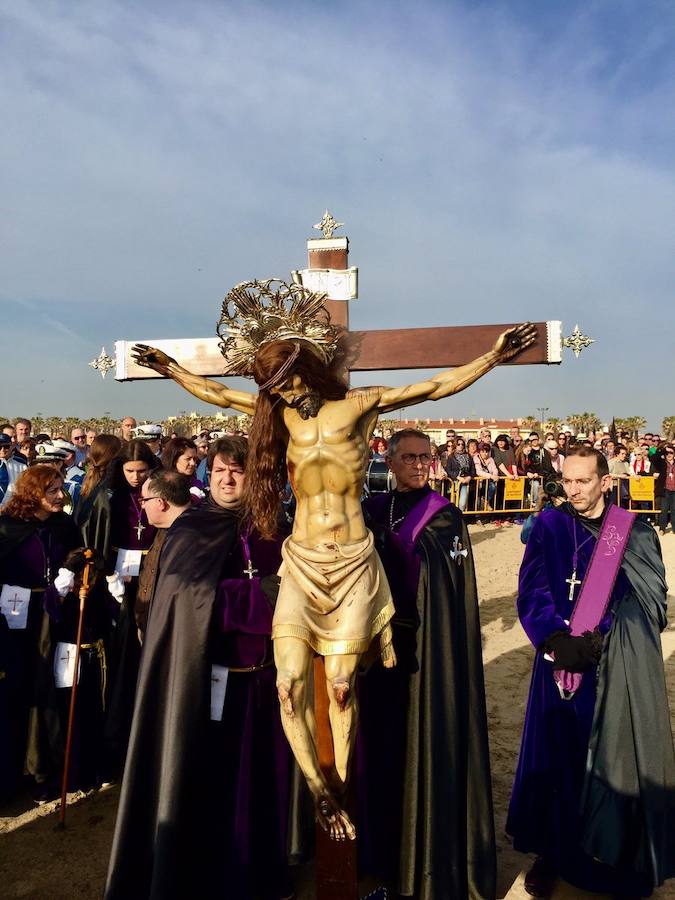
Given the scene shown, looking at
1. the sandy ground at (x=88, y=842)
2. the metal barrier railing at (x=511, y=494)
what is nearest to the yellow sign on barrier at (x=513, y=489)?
the metal barrier railing at (x=511, y=494)

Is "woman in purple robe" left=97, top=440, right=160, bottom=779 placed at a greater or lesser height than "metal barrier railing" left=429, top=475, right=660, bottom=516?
lesser

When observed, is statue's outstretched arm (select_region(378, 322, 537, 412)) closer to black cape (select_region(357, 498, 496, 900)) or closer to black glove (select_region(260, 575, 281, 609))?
black cape (select_region(357, 498, 496, 900))

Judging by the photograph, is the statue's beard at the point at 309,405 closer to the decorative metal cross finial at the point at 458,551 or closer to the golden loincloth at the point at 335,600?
the golden loincloth at the point at 335,600

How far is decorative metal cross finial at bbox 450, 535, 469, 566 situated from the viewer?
140 inches

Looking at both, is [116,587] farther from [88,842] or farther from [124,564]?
[88,842]

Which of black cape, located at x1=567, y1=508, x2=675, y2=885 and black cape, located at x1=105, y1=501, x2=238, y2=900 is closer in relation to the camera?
black cape, located at x1=105, y1=501, x2=238, y2=900

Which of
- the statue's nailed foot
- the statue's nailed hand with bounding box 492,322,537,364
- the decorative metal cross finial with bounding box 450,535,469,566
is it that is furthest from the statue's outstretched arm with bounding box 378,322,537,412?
the statue's nailed foot

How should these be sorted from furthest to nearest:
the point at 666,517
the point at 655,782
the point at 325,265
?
the point at 666,517
the point at 325,265
the point at 655,782

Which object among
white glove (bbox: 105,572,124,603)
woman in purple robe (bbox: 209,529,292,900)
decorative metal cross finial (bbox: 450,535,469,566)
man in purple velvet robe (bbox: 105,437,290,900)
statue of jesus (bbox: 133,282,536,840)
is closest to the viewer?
statue of jesus (bbox: 133,282,536,840)

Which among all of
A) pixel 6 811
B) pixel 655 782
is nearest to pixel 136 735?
pixel 6 811

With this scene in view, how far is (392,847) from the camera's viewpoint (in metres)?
3.47

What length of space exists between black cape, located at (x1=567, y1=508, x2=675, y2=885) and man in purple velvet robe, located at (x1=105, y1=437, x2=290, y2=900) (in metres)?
1.73

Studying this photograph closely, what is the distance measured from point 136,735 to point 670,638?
7.40 metres

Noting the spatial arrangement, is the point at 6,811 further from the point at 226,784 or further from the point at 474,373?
the point at 474,373
